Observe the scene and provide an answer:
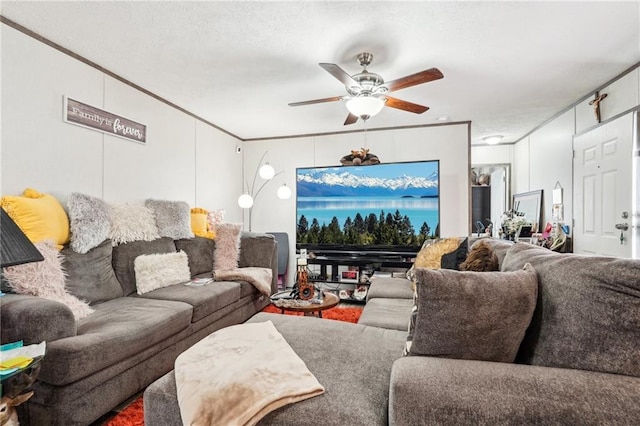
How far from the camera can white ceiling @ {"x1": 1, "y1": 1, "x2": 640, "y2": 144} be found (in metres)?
2.02

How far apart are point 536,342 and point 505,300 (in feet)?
0.66

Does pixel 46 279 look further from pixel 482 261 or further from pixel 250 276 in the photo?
pixel 482 261

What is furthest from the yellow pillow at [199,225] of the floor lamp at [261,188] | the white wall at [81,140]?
the floor lamp at [261,188]

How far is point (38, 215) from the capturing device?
6.77 ft

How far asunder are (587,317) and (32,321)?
2.23 meters

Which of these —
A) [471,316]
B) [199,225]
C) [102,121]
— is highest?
[102,121]

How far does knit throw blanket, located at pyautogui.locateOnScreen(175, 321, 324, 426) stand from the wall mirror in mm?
4755

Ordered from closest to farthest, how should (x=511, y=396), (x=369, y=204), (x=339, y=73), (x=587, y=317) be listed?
(x=511, y=396)
(x=587, y=317)
(x=339, y=73)
(x=369, y=204)

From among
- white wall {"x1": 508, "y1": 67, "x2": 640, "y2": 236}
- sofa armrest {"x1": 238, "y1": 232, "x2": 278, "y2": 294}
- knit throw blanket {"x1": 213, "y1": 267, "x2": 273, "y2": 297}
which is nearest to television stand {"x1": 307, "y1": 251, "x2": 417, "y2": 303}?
sofa armrest {"x1": 238, "y1": 232, "x2": 278, "y2": 294}

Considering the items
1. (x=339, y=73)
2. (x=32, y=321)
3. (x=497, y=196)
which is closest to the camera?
(x=32, y=321)

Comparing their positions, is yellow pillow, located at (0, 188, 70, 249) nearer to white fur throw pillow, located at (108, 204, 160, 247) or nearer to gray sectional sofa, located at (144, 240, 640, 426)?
white fur throw pillow, located at (108, 204, 160, 247)

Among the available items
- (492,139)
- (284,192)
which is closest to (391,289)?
(284,192)

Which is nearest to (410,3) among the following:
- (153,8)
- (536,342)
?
(153,8)

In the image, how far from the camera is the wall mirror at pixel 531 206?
15.3 ft
